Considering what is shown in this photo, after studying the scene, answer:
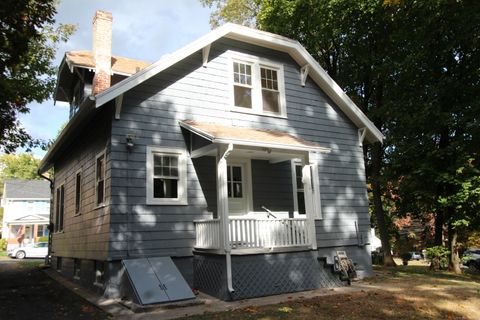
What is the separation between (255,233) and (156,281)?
2.53 metres

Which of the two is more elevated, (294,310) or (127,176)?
(127,176)

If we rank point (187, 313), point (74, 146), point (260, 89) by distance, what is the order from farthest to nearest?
point (74, 146) → point (260, 89) → point (187, 313)

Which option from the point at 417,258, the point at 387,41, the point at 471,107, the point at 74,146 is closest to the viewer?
the point at 74,146

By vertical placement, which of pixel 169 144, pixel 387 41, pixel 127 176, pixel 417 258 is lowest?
pixel 417 258

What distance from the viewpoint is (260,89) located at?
12562 millimetres

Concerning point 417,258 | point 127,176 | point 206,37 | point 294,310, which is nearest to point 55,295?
point 127,176

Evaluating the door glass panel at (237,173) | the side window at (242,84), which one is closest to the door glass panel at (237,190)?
the door glass panel at (237,173)

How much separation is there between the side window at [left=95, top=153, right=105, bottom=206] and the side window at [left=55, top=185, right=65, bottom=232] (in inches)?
225

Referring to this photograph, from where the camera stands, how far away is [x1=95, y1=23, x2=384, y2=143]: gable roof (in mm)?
9803

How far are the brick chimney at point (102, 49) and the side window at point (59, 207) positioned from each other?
5876 millimetres

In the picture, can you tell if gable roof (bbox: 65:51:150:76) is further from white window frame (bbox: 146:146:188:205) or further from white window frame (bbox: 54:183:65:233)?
white window frame (bbox: 54:183:65:233)

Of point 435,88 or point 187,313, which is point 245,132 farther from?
point 435,88

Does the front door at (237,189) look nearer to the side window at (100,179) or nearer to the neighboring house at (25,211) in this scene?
the side window at (100,179)

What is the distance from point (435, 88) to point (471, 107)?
186 centimetres
